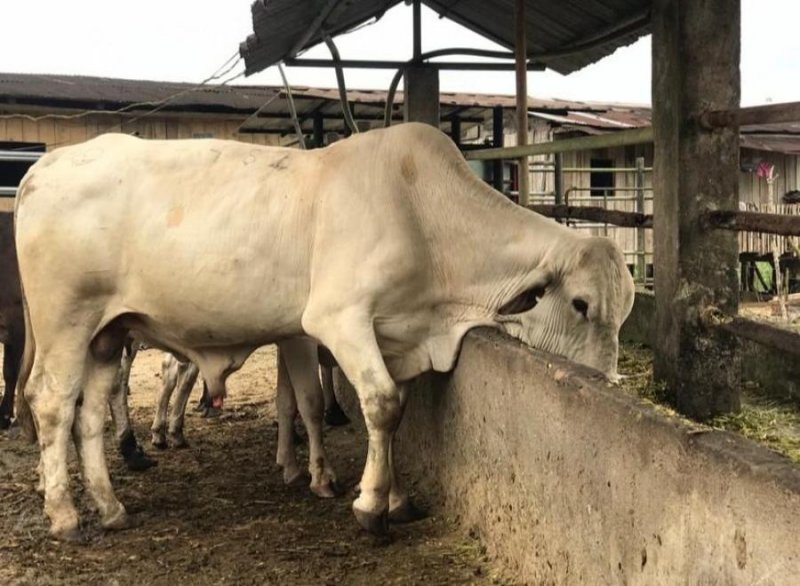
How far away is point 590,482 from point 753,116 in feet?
6.26

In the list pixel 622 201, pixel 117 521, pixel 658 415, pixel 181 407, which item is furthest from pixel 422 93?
pixel 622 201

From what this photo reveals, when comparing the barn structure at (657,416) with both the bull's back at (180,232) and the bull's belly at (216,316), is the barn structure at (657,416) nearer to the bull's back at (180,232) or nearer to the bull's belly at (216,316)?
the bull's belly at (216,316)

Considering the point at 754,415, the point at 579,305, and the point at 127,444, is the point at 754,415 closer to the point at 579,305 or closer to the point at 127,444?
the point at 579,305

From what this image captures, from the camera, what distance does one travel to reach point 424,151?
4.88 metres

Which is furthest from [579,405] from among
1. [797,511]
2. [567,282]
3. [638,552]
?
[567,282]

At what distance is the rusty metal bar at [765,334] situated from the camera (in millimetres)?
3785

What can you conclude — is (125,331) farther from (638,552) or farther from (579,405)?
(638,552)

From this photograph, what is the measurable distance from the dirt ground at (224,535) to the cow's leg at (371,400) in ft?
0.59

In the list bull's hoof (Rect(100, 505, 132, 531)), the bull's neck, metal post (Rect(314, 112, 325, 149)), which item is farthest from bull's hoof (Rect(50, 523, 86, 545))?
metal post (Rect(314, 112, 325, 149))

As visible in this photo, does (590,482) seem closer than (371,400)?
Yes

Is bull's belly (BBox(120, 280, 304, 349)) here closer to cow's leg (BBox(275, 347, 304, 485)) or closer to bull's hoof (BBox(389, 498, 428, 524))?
cow's leg (BBox(275, 347, 304, 485))

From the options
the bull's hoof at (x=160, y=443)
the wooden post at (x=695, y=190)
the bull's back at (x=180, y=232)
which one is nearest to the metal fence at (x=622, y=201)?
the bull's hoof at (x=160, y=443)

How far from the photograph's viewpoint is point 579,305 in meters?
4.71

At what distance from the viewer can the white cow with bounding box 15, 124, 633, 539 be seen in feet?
15.0
